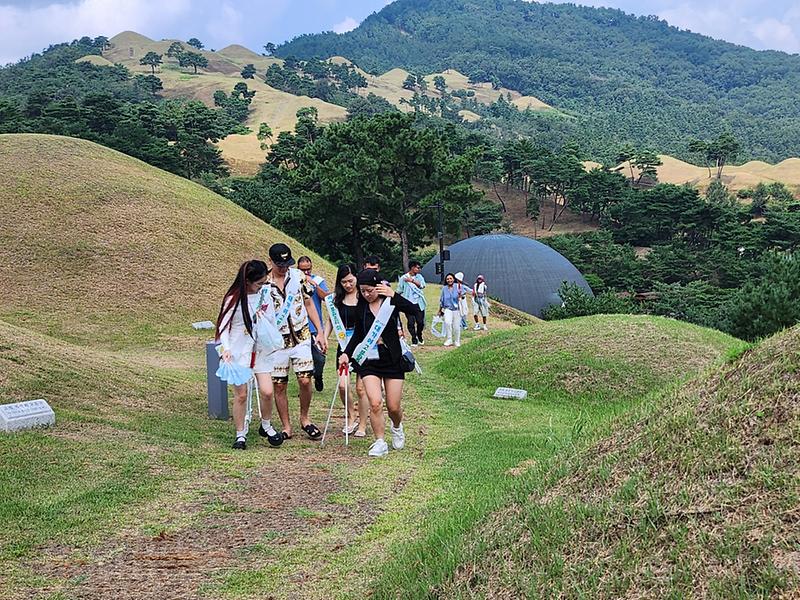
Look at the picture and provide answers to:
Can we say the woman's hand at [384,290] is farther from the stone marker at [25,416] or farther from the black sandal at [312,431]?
the stone marker at [25,416]

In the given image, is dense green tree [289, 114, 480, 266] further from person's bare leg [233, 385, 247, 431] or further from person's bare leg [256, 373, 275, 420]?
person's bare leg [233, 385, 247, 431]

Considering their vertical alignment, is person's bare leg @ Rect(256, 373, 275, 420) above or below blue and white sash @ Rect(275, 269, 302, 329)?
below

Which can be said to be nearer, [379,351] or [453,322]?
[379,351]

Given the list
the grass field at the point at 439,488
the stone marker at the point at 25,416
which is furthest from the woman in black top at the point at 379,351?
the stone marker at the point at 25,416

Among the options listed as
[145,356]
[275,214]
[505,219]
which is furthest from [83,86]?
[145,356]

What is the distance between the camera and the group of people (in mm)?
6676

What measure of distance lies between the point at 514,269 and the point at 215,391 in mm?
32651

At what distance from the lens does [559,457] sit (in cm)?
432

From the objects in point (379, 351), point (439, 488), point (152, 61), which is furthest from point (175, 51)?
point (439, 488)

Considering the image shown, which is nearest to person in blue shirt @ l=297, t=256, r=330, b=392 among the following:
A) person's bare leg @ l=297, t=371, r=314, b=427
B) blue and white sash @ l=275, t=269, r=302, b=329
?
person's bare leg @ l=297, t=371, r=314, b=427

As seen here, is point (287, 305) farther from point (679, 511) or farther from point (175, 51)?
point (175, 51)

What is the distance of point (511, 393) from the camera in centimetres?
1090

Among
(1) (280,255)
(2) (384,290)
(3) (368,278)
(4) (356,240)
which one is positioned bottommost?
(2) (384,290)

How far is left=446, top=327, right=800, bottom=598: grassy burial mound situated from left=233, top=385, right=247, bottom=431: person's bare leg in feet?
11.5
